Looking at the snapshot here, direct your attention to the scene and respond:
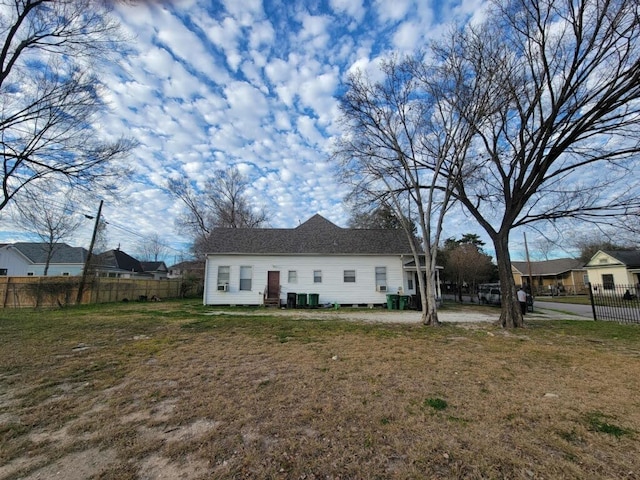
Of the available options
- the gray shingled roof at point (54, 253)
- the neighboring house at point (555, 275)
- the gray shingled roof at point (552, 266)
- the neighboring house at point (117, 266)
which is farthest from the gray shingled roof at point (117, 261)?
the gray shingled roof at point (552, 266)

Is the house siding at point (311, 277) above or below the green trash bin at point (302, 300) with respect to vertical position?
above

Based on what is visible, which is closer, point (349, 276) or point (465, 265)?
point (349, 276)

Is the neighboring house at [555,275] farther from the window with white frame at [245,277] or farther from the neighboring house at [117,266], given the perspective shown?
the neighboring house at [117,266]

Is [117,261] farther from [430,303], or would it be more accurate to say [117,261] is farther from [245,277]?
[430,303]

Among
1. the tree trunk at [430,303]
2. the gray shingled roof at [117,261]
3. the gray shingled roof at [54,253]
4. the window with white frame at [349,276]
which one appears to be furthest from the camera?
the gray shingled roof at [117,261]

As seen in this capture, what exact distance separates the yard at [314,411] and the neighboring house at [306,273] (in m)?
10.9

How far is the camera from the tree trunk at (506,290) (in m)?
10.8

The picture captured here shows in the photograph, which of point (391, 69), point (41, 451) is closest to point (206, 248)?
point (391, 69)

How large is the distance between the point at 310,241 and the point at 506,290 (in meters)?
11.6

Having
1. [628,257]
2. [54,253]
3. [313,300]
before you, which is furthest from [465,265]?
[54,253]

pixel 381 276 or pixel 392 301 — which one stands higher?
pixel 381 276

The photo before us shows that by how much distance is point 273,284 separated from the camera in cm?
1834

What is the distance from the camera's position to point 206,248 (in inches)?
730

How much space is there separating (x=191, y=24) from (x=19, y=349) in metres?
8.36
